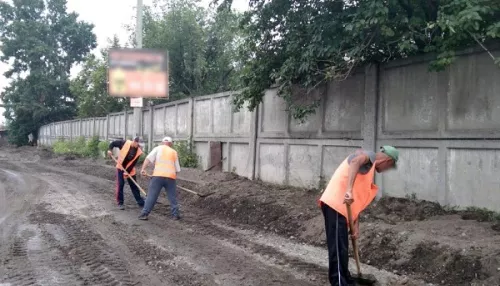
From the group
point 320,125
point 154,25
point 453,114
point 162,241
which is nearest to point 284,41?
point 320,125

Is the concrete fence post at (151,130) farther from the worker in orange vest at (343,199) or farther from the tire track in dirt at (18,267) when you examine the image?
the worker in orange vest at (343,199)

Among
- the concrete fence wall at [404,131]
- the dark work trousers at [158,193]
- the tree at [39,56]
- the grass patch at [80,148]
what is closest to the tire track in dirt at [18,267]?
the dark work trousers at [158,193]

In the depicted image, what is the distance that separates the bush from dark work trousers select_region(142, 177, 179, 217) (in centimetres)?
585

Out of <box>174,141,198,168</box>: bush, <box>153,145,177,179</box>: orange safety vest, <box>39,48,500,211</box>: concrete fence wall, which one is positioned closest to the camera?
<box>39,48,500,211</box>: concrete fence wall

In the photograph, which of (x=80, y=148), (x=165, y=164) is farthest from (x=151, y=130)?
(x=80, y=148)

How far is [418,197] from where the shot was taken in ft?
22.7

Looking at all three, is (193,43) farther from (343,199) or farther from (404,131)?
(343,199)

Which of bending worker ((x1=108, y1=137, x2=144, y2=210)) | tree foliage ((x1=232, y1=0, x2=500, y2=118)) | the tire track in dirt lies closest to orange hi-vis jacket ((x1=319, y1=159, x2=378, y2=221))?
tree foliage ((x1=232, y1=0, x2=500, y2=118))

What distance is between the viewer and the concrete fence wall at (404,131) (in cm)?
602

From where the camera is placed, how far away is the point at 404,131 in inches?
282

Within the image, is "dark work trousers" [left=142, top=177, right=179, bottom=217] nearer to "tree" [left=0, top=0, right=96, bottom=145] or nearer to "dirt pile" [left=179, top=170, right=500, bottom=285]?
"dirt pile" [left=179, top=170, right=500, bottom=285]

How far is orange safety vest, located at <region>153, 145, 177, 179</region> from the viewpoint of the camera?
8.71m

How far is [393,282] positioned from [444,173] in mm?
2317

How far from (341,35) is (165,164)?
4043mm
